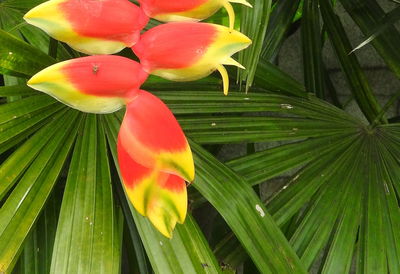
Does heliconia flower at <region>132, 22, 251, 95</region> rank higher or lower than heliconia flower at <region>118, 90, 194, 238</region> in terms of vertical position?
higher

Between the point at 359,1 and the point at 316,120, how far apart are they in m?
0.23

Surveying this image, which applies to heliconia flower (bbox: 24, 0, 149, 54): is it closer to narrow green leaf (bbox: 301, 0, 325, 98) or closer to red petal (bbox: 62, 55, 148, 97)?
red petal (bbox: 62, 55, 148, 97)

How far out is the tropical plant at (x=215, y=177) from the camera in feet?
1.84

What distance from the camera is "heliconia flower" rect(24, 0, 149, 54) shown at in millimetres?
325

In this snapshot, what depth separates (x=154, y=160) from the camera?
1.12 ft

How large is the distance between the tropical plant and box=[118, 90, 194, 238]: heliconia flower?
203mm

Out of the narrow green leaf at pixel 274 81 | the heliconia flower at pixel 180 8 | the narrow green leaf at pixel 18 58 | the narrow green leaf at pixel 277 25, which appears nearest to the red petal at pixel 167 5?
the heliconia flower at pixel 180 8

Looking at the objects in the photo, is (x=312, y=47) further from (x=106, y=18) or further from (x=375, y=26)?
(x=106, y=18)

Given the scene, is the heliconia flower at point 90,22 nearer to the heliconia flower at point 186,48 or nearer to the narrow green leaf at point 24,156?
the heliconia flower at point 186,48

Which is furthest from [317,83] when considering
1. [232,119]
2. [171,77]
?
[171,77]

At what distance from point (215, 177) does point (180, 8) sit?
31cm

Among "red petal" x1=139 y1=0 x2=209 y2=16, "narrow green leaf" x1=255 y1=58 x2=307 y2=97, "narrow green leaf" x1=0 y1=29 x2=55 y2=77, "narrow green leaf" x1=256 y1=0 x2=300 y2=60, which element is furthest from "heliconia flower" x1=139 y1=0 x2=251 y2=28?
"narrow green leaf" x1=256 y1=0 x2=300 y2=60

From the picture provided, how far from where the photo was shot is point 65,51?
0.69m

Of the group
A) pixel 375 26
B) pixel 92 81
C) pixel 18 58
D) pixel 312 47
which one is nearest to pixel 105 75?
pixel 92 81
